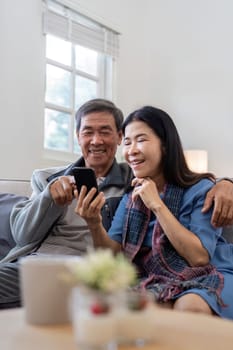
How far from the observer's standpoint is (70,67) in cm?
381

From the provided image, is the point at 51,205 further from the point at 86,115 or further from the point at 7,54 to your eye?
the point at 7,54

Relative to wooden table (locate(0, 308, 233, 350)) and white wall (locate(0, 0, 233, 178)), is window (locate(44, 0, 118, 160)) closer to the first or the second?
white wall (locate(0, 0, 233, 178))

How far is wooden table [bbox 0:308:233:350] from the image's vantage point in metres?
0.70

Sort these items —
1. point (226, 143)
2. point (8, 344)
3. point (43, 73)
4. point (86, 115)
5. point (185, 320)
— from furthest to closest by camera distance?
point (226, 143) → point (43, 73) → point (86, 115) → point (185, 320) → point (8, 344)

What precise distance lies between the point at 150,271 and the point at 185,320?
705mm

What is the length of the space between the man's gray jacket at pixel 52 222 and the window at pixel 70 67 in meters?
1.73

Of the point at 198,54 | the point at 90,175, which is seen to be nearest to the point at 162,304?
the point at 90,175

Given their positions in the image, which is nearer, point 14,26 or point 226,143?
point 14,26

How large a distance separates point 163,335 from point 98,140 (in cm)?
122

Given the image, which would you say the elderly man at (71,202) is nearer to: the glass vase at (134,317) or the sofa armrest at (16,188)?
the sofa armrest at (16,188)

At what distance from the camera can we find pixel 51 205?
1702mm

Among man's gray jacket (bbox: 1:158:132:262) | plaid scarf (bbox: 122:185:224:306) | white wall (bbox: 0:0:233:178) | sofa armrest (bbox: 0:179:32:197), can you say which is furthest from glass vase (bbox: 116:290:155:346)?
white wall (bbox: 0:0:233:178)

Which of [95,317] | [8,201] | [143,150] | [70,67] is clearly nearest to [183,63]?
[70,67]

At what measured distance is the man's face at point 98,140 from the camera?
1.91m
